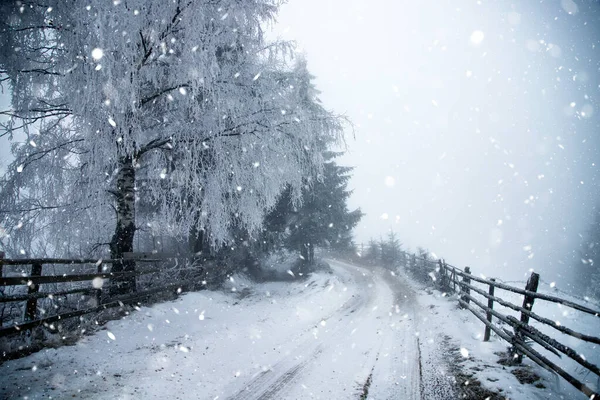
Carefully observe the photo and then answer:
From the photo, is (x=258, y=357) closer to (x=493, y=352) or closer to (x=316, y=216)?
(x=493, y=352)

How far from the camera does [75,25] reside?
16.3 feet

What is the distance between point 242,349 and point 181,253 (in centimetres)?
951

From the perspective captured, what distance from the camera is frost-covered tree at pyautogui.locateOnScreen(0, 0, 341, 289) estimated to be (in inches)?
206

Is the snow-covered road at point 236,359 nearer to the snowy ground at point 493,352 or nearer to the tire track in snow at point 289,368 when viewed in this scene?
the tire track in snow at point 289,368

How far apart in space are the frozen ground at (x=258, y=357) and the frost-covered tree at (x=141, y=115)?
258 cm

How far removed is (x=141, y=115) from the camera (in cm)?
653

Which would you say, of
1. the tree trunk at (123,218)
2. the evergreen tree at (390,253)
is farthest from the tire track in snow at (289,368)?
the evergreen tree at (390,253)

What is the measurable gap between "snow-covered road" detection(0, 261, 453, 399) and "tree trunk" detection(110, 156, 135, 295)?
1231mm

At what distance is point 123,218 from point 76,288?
259cm

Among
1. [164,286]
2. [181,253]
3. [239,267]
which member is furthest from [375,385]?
[181,253]

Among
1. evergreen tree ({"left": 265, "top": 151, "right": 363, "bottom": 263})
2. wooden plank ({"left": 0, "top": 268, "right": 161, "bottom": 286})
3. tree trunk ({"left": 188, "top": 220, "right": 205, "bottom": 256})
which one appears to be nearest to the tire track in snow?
wooden plank ({"left": 0, "top": 268, "right": 161, "bottom": 286})

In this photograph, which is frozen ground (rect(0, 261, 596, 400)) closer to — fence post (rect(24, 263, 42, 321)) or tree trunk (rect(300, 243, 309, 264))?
→ fence post (rect(24, 263, 42, 321))

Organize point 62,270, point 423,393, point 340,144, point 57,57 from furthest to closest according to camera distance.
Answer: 1. point 62,270
2. point 340,144
3. point 57,57
4. point 423,393

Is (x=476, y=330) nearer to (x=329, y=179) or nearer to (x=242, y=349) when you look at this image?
(x=242, y=349)
